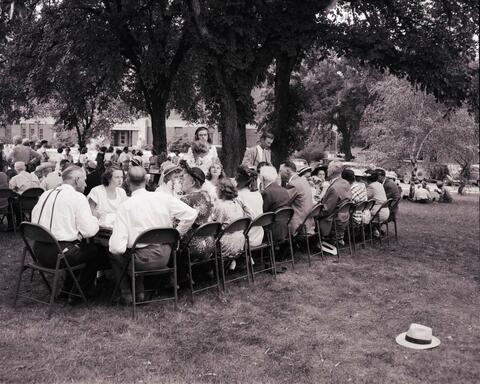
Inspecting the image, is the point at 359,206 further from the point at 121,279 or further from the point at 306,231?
the point at 121,279

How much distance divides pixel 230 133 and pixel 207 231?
206 inches

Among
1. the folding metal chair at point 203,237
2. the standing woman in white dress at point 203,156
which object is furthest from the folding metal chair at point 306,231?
the folding metal chair at point 203,237

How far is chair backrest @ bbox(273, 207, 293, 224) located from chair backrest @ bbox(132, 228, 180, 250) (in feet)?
6.03

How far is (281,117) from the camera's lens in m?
15.0

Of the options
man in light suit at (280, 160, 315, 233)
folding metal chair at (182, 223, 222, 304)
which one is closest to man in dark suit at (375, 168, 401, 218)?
man in light suit at (280, 160, 315, 233)

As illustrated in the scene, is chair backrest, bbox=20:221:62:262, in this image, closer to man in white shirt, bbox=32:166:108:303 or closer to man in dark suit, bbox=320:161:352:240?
man in white shirt, bbox=32:166:108:303

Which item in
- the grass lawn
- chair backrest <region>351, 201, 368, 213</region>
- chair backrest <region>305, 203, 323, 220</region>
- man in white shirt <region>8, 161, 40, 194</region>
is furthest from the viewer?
man in white shirt <region>8, 161, 40, 194</region>

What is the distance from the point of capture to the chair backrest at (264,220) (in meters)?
6.25

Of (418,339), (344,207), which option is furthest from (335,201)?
(418,339)

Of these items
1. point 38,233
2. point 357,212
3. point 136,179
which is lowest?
point 357,212

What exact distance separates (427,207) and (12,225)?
14066 mm

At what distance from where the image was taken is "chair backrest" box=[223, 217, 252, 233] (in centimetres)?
580

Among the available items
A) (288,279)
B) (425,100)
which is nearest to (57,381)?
(288,279)

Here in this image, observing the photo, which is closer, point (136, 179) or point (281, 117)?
point (136, 179)
